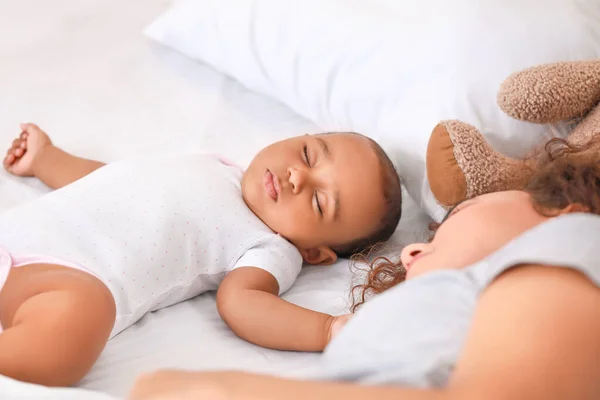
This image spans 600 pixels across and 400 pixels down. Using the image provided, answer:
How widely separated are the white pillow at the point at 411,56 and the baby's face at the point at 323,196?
0.12 meters

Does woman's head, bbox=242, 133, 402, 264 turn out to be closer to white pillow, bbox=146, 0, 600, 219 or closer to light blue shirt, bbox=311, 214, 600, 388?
white pillow, bbox=146, 0, 600, 219

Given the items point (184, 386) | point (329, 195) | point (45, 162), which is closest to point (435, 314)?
point (184, 386)

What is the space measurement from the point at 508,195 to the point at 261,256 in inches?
17.9

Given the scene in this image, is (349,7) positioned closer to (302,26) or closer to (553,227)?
(302,26)

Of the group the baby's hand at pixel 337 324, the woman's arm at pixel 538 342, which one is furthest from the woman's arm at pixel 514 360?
the baby's hand at pixel 337 324

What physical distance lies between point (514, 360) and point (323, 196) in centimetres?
66

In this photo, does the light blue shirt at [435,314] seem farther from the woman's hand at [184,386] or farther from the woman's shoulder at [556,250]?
the woman's hand at [184,386]

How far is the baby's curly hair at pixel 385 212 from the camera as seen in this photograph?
1.21 metres

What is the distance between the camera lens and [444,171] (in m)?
1.10

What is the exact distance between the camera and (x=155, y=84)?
167 cm

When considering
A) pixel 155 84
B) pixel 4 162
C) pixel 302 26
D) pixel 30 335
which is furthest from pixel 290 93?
pixel 30 335

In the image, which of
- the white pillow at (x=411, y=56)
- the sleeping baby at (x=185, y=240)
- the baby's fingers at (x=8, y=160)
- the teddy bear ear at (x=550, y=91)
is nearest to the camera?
the sleeping baby at (x=185, y=240)

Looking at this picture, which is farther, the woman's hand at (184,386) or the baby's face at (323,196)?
the baby's face at (323,196)

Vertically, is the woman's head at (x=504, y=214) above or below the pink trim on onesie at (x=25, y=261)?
above
